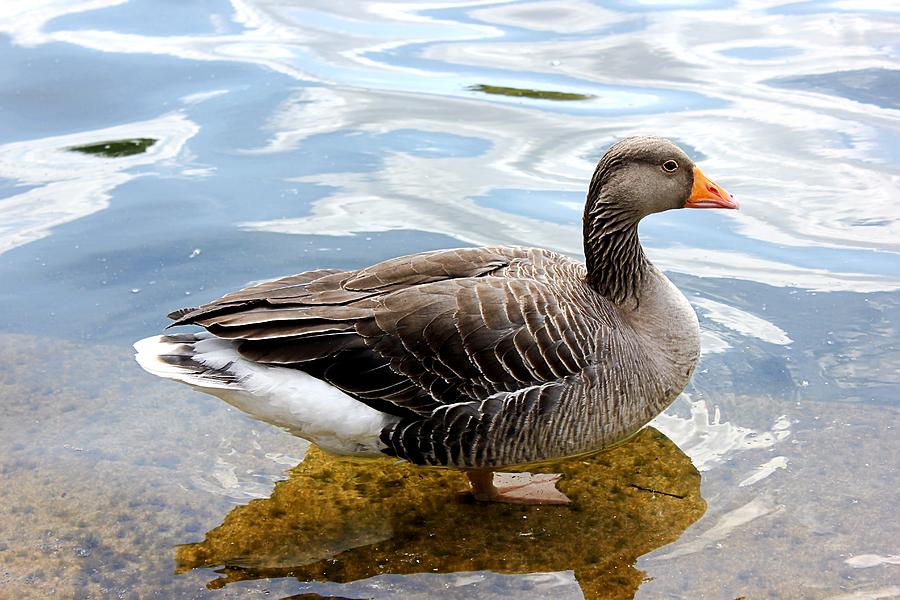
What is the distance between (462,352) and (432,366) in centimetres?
18

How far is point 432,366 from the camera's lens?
17.9ft

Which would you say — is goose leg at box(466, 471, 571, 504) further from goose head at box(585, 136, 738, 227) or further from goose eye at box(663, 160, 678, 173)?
goose eye at box(663, 160, 678, 173)

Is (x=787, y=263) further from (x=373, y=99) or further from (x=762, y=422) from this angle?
(x=373, y=99)

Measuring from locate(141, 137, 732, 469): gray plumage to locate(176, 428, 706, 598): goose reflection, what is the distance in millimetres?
268

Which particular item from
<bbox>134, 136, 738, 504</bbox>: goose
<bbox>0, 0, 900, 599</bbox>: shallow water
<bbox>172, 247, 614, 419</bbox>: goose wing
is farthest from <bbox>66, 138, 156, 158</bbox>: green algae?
<bbox>172, 247, 614, 419</bbox>: goose wing

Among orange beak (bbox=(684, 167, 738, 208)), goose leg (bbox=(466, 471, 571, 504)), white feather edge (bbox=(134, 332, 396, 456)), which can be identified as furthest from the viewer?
orange beak (bbox=(684, 167, 738, 208))

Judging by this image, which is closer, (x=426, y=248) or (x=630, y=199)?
(x=630, y=199)

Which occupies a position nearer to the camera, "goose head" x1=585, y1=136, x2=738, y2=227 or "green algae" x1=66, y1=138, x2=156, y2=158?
"goose head" x1=585, y1=136, x2=738, y2=227

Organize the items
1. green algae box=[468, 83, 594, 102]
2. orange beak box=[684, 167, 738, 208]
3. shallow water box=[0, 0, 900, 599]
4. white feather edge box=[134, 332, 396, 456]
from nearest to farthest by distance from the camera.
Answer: shallow water box=[0, 0, 900, 599] → white feather edge box=[134, 332, 396, 456] → orange beak box=[684, 167, 738, 208] → green algae box=[468, 83, 594, 102]

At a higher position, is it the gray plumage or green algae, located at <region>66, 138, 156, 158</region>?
green algae, located at <region>66, 138, 156, 158</region>

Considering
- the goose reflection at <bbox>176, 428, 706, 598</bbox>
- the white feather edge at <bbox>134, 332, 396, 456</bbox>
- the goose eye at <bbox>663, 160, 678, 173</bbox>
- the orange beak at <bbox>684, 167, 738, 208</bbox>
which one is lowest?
the goose reflection at <bbox>176, 428, 706, 598</bbox>

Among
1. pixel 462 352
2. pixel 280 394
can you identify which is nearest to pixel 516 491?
pixel 462 352

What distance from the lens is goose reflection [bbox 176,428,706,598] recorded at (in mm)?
5027

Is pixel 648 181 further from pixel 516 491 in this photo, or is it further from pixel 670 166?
pixel 516 491
